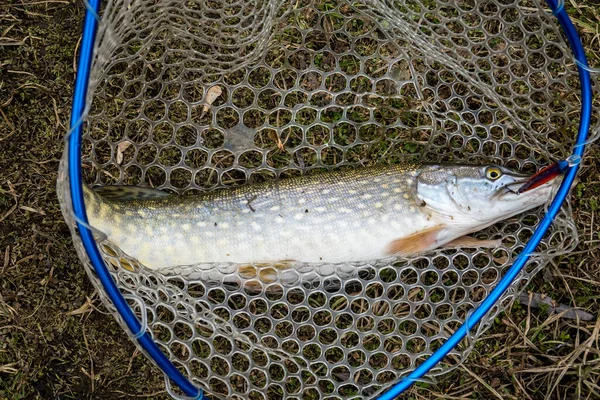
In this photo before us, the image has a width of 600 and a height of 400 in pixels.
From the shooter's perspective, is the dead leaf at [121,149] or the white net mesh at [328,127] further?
the dead leaf at [121,149]

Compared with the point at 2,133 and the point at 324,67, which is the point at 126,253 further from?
the point at 324,67

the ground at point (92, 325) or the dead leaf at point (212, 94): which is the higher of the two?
the dead leaf at point (212, 94)

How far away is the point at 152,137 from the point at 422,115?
1.18 meters

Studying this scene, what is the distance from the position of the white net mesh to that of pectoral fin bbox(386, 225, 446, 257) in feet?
0.22

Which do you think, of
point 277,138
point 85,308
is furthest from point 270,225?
point 85,308

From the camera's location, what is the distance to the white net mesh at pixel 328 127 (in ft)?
6.89

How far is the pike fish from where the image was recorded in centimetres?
199

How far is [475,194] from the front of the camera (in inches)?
79.9

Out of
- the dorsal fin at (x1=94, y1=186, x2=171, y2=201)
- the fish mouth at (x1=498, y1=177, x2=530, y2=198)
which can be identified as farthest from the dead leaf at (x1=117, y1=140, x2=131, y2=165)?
the fish mouth at (x1=498, y1=177, x2=530, y2=198)

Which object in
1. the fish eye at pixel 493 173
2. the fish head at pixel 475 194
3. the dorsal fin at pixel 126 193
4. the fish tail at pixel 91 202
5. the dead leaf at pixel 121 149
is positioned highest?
the fish eye at pixel 493 173

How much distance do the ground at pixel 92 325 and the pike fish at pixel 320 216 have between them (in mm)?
426

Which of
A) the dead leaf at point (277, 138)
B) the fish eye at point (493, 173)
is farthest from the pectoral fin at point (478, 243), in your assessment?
the dead leaf at point (277, 138)

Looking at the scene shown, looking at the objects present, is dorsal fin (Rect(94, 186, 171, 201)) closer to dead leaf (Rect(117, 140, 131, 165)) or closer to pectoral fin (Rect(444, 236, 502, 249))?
dead leaf (Rect(117, 140, 131, 165))

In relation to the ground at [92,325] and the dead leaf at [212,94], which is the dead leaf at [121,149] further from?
the dead leaf at [212,94]
